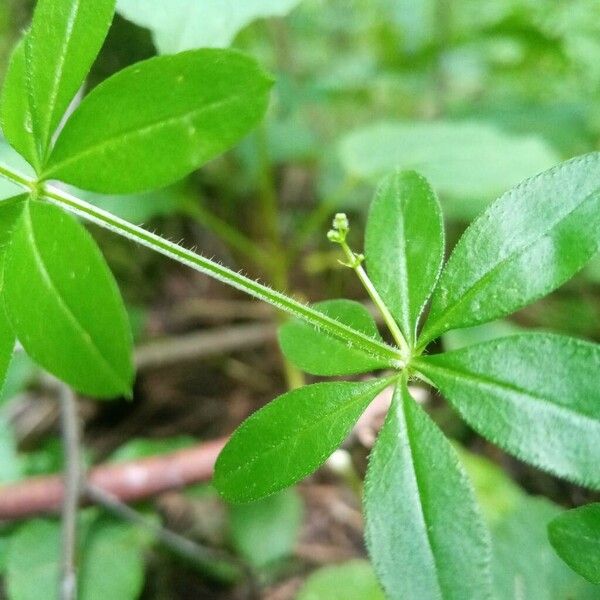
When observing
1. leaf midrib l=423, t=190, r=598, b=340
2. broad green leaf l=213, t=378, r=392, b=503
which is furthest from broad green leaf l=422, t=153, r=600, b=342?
broad green leaf l=213, t=378, r=392, b=503

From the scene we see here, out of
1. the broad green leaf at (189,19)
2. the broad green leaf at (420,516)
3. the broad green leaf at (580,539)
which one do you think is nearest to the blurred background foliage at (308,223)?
the broad green leaf at (189,19)

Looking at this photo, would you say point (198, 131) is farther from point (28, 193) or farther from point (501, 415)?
point (501, 415)

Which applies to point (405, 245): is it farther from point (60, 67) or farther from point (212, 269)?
point (60, 67)

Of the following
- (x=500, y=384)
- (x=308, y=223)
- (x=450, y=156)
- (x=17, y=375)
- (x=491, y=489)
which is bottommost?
(x=500, y=384)

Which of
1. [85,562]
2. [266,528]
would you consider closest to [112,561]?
[85,562]

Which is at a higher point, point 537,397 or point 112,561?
point 112,561

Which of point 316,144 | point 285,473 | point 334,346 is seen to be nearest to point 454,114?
point 316,144
